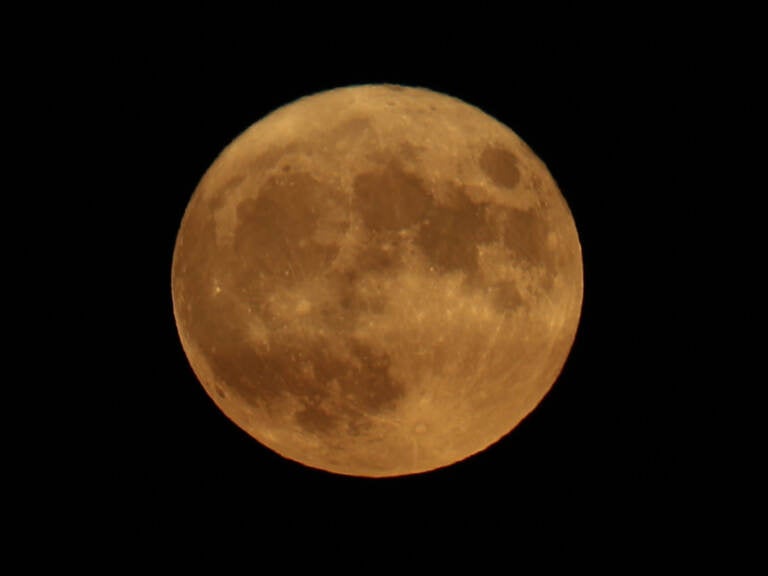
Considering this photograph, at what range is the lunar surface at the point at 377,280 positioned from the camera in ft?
14.2

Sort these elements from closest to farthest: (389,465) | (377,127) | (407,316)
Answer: (407,316) → (377,127) → (389,465)

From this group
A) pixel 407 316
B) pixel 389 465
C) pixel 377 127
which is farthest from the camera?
pixel 389 465

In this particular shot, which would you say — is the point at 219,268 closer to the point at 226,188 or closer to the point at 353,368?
the point at 226,188

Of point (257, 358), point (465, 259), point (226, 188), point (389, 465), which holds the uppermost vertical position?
point (226, 188)

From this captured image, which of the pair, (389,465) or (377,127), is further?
(389,465)

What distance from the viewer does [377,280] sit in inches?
169

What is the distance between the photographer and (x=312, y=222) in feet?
14.3

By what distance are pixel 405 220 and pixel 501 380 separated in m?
0.99

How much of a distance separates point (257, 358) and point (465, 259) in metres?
1.15

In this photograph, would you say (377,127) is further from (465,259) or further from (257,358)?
(257,358)

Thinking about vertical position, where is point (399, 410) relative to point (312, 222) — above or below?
below

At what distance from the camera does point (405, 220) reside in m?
4.34

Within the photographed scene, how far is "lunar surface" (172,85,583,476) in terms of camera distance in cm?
434

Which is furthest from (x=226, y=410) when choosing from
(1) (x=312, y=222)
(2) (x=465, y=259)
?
(2) (x=465, y=259)
